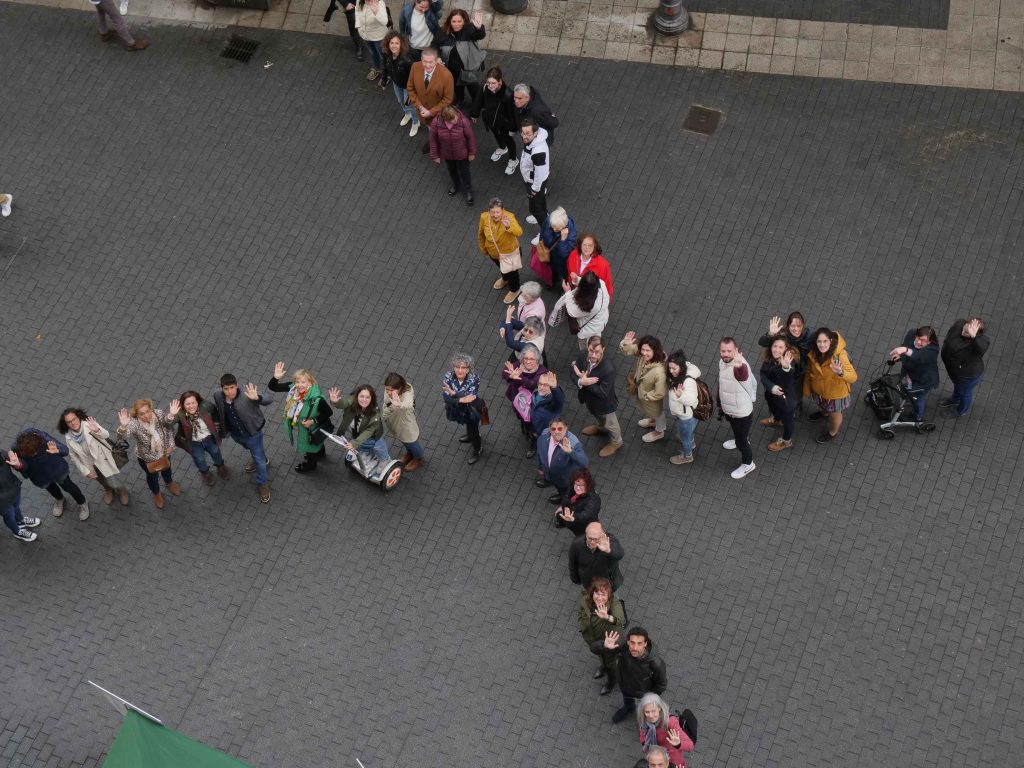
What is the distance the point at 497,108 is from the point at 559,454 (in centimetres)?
468

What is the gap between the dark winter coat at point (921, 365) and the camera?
42.4 ft

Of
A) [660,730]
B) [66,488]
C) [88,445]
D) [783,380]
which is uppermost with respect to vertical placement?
[783,380]

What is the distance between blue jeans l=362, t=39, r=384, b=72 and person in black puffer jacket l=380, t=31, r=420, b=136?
16 centimetres

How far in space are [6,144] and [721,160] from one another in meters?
8.61

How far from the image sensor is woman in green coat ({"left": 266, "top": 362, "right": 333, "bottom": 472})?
12852mm

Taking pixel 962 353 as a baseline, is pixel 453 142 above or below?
above

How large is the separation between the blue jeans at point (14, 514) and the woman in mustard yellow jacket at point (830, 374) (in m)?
7.67

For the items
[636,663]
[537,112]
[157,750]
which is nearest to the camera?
[157,750]

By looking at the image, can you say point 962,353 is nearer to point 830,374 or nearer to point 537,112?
point 830,374

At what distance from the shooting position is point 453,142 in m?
14.9

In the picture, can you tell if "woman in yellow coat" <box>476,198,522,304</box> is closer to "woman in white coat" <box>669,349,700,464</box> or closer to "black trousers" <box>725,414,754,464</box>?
"woman in white coat" <box>669,349,700,464</box>

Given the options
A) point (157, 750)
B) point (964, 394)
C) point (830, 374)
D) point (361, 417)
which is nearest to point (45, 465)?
point (361, 417)

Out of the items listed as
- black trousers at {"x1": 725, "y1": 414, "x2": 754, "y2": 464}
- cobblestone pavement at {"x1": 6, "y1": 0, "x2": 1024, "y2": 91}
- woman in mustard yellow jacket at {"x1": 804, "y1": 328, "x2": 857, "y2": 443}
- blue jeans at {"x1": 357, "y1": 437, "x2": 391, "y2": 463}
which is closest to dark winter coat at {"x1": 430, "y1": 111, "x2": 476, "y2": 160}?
cobblestone pavement at {"x1": 6, "y1": 0, "x2": 1024, "y2": 91}

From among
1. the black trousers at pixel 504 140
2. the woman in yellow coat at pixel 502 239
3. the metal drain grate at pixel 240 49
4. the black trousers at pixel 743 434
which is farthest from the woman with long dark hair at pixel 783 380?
the metal drain grate at pixel 240 49
